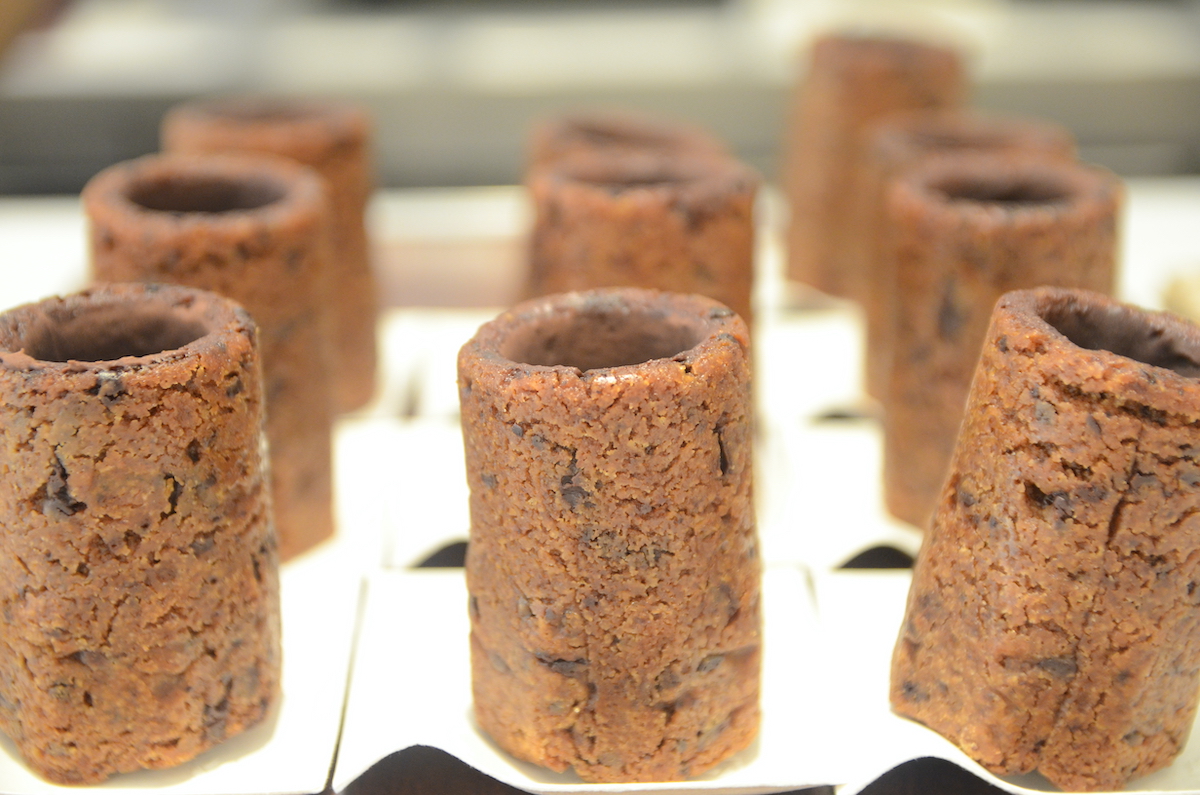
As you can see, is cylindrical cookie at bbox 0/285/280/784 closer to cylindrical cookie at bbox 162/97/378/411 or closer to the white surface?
the white surface

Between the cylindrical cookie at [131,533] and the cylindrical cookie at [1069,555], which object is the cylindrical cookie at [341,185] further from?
the cylindrical cookie at [1069,555]

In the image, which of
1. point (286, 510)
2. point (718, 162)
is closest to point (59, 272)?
point (286, 510)

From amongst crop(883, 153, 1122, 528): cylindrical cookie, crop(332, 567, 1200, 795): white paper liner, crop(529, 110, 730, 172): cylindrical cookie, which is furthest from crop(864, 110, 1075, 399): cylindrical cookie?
crop(332, 567, 1200, 795): white paper liner

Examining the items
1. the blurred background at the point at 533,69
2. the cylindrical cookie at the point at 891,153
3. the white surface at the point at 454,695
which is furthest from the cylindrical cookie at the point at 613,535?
the blurred background at the point at 533,69

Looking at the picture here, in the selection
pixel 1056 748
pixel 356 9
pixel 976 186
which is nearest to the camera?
pixel 1056 748

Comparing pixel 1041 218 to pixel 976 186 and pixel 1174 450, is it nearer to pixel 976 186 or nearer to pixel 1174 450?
pixel 976 186

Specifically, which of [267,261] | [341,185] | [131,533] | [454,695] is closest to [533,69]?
[341,185]
